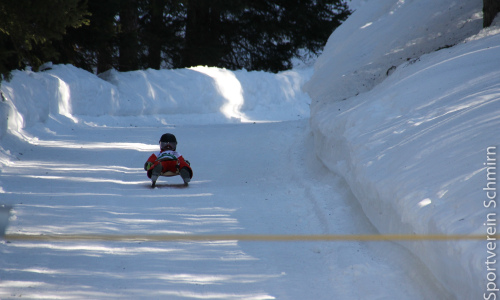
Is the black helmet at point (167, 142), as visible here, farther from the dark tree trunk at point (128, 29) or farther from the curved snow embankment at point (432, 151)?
the dark tree trunk at point (128, 29)

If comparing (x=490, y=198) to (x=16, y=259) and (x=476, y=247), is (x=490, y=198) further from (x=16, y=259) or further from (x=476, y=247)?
(x=16, y=259)

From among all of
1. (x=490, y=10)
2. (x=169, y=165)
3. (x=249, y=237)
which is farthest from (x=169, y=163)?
(x=490, y=10)

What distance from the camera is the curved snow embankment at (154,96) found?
44.5ft

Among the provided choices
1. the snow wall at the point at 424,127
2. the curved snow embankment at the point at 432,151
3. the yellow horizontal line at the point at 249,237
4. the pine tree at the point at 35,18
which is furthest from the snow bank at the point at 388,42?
the yellow horizontal line at the point at 249,237

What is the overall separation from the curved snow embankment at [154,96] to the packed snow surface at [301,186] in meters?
0.14

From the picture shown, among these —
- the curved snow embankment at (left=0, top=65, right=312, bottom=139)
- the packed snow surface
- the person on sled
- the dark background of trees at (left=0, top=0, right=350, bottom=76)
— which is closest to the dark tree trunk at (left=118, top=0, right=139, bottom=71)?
the dark background of trees at (left=0, top=0, right=350, bottom=76)

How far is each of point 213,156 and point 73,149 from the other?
263 cm

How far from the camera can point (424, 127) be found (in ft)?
23.3

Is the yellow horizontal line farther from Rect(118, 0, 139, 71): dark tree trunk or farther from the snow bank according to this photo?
Rect(118, 0, 139, 71): dark tree trunk

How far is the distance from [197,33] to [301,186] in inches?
901

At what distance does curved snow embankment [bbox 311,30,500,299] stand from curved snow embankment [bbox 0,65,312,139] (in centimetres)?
636

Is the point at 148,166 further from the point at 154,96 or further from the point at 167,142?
the point at 154,96

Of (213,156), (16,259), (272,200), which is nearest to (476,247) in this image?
(16,259)

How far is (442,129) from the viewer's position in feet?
21.7
